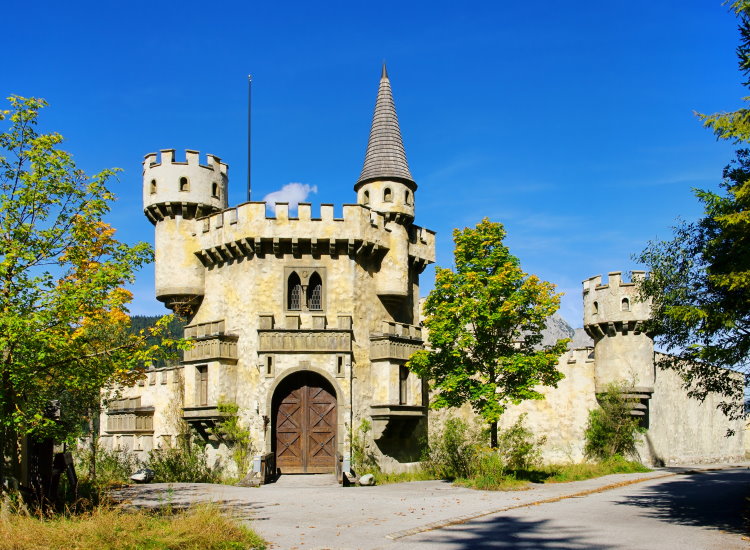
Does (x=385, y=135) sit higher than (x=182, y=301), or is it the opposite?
(x=385, y=135)

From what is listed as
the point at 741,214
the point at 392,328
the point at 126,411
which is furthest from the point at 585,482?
the point at 126,411

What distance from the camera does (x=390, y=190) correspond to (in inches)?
1178

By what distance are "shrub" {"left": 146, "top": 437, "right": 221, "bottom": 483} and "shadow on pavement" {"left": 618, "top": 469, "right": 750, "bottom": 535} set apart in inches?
555

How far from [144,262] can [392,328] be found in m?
13.8

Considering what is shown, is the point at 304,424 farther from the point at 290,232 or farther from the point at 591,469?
the point at 591,469

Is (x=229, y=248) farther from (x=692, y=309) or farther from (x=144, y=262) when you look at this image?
(x=692, y=309)

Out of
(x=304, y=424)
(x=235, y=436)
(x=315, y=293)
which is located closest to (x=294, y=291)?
(x=315, y=293)

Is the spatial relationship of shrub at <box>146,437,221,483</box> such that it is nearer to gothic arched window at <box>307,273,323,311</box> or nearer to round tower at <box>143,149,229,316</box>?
round tower at <box>143,149,229,316</box>

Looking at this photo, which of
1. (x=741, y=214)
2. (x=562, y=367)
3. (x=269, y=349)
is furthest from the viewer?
(x=562, y=367)

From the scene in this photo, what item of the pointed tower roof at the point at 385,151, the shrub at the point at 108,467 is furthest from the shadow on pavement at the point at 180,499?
the pointed tower roof at the point at 385,151

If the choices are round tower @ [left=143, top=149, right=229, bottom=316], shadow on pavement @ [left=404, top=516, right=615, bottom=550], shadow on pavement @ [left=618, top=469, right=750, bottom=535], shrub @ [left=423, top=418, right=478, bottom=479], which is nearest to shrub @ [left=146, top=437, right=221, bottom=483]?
round tower @ [left=143, top=149, right=229, bottom=316]

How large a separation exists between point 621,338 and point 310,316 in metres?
13.6

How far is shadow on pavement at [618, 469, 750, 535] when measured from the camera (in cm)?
1525

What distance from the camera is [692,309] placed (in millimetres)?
13578
